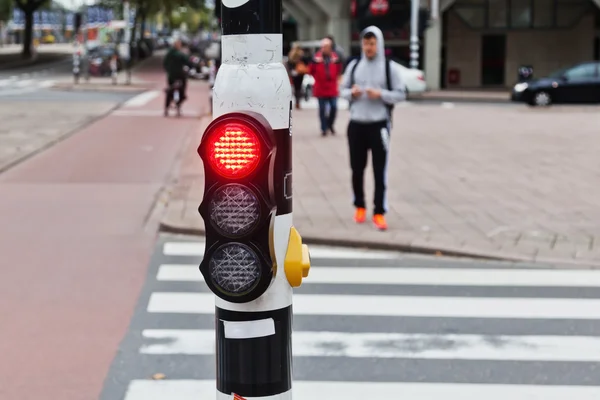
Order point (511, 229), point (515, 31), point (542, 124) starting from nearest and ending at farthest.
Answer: point (511, 229) < point (542, 124) < point (515, 31)

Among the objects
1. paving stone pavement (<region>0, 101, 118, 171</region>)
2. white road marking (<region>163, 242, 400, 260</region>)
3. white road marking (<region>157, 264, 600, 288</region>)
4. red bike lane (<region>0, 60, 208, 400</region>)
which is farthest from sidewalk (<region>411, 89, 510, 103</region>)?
white road marking (<region>157, 264, 600, 288</region>)

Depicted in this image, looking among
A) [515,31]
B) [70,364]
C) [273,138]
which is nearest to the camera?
[273,138]

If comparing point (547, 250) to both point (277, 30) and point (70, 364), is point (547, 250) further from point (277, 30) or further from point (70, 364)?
point (277, 30)

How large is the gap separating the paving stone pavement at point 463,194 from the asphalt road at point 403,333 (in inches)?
22.4

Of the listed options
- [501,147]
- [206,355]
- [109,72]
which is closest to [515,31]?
[109,72]

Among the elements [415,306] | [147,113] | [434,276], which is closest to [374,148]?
[434,276]

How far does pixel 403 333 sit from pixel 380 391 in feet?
3.49

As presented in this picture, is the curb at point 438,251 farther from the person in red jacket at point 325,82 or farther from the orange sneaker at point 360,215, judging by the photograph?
the person in red jacket at point 325,82

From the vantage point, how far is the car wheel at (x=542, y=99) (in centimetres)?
2886

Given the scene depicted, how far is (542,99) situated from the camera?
28.9 meters

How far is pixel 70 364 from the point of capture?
5.38 meters

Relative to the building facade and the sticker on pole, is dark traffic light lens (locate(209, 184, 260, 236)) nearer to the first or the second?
the sticker on pole

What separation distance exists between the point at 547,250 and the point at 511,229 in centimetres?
81

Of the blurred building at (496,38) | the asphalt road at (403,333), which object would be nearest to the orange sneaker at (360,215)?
the asphalt road at (403,333)
